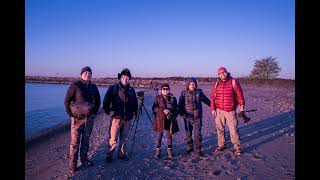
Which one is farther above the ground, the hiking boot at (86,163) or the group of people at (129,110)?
the group of people at (129,110)

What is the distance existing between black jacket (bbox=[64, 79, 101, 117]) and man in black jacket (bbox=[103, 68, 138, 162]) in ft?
1.21

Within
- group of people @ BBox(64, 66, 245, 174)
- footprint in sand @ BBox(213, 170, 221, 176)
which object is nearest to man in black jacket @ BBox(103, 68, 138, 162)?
group of people @ BBox(64, 66, 245, 174)

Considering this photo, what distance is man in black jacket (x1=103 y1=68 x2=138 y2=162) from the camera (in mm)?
6074

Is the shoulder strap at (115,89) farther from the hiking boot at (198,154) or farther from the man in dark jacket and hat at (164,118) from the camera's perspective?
the hiking boot at (198,154)

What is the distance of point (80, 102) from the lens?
5465 millimetres

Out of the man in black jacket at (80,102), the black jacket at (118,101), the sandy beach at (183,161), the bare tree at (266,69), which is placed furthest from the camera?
the bare tree at (266,69)

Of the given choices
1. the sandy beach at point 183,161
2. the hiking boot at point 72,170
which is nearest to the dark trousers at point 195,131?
the sandy beach at point 183,161

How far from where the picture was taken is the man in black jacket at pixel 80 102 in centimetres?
547

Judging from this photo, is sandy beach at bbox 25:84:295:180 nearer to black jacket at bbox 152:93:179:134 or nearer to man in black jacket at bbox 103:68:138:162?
man in black jacket at bbox 103:68:138:162

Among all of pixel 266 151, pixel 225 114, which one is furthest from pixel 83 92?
pixel 266 151

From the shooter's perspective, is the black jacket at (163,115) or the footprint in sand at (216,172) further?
the black jacket at (163,115)

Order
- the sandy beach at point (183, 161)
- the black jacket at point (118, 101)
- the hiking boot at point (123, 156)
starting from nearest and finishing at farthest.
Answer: the sandy beach at point (183, 161) < the black jacket at point (118, 101) < the hiking boot at point (123, 156)
